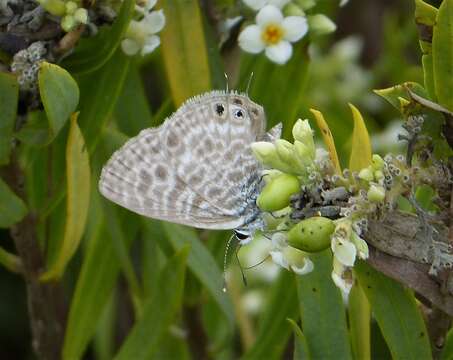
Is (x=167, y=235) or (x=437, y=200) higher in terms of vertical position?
(x=437, y=200)

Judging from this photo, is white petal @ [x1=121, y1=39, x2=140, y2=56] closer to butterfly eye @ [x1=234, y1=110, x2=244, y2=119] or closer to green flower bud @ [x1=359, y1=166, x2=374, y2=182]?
butterfly eye @ [x1=234, y1=110, x2=244, y2=119]

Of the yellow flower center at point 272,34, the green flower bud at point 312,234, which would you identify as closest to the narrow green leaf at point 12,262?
the yellow flower center at point 272,34

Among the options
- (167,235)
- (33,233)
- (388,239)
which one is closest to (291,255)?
(388,239)

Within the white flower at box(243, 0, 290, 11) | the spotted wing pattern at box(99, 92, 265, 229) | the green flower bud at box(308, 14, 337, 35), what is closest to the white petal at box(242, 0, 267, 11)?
the white flower at box(243, 0, 290, 11)

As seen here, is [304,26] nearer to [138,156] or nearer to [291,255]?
[138,156]

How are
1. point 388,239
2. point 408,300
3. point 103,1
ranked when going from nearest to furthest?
point 388,239
point 408,300
point 103,1

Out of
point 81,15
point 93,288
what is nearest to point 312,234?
point 81,15
